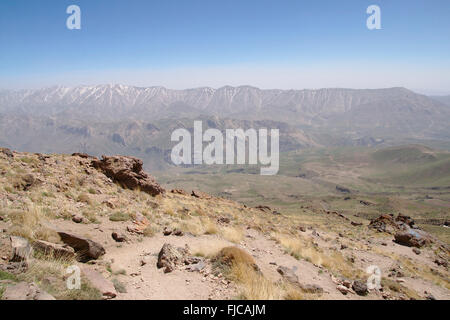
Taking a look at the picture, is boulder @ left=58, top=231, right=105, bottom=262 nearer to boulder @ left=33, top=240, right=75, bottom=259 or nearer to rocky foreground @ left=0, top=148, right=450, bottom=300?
rocky foreground @ left=0, top=148, right=450, bottom=300

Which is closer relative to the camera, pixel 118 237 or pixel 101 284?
pixel 101 284

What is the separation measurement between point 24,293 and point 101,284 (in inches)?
87.2

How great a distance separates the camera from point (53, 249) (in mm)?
8422

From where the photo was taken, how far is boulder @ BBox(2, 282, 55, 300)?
17.4 feet

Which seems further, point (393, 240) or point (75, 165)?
point (393, 240)

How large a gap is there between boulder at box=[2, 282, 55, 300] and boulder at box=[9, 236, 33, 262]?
5.91 ft

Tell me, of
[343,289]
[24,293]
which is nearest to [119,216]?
[24,293]

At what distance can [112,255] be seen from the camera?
1068 centimetres

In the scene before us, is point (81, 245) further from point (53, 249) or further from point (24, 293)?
point (24, 293)
